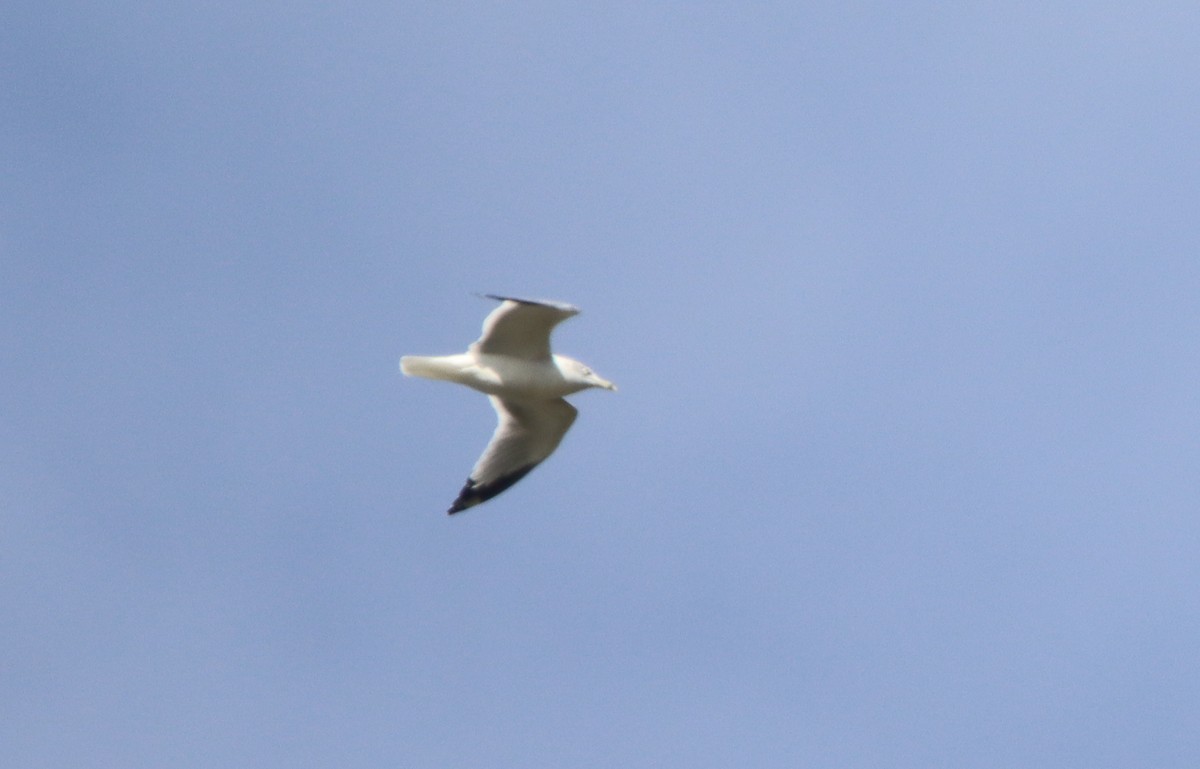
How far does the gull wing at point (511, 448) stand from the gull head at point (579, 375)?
0.39 meters

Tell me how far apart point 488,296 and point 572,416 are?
109 inches

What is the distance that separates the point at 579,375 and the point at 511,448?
1233 millimetres

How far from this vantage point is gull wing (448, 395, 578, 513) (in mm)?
19141

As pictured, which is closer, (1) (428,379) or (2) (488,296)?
(2) (488,296)

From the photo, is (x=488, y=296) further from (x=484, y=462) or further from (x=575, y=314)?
(x=484, y=462)

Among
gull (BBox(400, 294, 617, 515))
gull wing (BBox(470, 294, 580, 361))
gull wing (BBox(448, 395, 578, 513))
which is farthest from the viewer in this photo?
gull wing (BBox(448, 395, 578, 513))

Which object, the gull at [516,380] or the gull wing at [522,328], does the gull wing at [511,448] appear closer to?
the gull at [516,380]

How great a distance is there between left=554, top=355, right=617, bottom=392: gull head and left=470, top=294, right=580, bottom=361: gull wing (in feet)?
0.94

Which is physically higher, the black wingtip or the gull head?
the gull head

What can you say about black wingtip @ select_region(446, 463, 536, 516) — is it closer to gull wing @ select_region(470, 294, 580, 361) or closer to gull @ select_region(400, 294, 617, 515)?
gull @ select_region(400, 294, 617, 515)

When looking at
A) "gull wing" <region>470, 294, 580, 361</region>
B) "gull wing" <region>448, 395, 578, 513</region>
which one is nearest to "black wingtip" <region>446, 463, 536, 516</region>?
"gull wing" <region>448, 395, 578, 513</region>

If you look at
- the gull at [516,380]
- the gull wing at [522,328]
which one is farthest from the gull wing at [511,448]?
the gull wing at [522,328]

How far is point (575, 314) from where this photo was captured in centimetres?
1742

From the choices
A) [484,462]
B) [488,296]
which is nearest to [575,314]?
[488,296]
